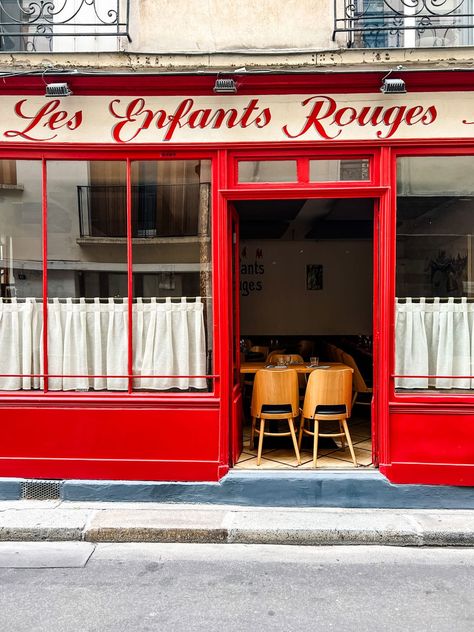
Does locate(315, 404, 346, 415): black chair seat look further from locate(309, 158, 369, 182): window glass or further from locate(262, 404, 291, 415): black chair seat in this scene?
locate(309, 158, 369, 182): window glass

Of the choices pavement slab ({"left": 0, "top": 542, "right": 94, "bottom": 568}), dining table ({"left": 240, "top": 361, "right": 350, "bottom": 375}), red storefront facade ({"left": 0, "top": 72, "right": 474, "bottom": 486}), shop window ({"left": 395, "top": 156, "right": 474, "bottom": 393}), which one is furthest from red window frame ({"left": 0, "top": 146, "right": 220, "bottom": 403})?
shop window ({"left": 395, "top": 156, "right": 474, "bottom": 393})

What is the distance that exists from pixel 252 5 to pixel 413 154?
89.8 inches

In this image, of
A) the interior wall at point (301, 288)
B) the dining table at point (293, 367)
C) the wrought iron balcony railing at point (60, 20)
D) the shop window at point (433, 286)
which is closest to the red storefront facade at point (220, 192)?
the shop window at point (433, 286)

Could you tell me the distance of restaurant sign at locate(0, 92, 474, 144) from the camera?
534 cm

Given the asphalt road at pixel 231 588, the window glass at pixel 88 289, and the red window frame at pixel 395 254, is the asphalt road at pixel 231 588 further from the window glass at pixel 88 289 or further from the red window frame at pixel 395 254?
the window glass at pixel 88 289

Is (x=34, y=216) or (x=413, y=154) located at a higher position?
(x=413, y=154)

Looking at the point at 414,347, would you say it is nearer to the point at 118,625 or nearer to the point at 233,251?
the point at 233,251

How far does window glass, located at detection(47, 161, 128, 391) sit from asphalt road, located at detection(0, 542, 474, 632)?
177 cm

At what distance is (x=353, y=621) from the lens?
3418mm

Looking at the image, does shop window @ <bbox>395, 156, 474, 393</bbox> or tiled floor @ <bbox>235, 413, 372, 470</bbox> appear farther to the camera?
tiled floor @ <bbox>235, 413, 372, 470</bbox>

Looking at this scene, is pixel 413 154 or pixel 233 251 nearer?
pixel 413 154

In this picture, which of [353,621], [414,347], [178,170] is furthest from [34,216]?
[353,621]

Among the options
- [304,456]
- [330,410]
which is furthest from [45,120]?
[304,456]

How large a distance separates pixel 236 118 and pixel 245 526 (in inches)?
156
